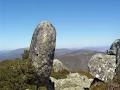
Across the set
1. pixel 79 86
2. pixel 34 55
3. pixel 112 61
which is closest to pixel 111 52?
pixel 112 61

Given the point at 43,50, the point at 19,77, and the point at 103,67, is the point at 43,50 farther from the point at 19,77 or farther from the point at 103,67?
the point at 103,67

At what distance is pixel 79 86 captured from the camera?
32.2m

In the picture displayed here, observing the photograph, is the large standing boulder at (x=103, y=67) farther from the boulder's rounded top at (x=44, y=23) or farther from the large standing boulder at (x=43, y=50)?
the boulder's rounded top at (x=44, y=23)

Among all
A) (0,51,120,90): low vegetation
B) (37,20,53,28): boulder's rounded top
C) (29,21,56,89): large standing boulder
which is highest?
(37,20,53,28): boulder's rounded top

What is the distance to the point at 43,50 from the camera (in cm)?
2894

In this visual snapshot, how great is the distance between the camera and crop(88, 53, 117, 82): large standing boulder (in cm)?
3159

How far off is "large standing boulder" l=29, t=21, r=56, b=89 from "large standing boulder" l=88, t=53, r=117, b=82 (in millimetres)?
5450

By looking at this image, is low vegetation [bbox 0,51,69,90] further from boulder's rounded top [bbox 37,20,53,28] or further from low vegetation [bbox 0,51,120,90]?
boulder's rounded top [bbox 37,20,53,28]

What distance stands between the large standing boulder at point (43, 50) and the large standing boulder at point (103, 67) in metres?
5.45

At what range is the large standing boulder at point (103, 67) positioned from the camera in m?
31.6

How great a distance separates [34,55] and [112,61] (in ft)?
28.8

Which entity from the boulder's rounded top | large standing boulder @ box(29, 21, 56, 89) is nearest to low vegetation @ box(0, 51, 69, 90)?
large standing boulder @ box(29, 21, 56, 89)

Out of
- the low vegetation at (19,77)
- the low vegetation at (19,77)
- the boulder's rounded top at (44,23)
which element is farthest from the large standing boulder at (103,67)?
the boulder's rounded top at (44,23)

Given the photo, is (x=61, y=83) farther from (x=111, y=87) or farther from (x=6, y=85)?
(x=111, y=87)
